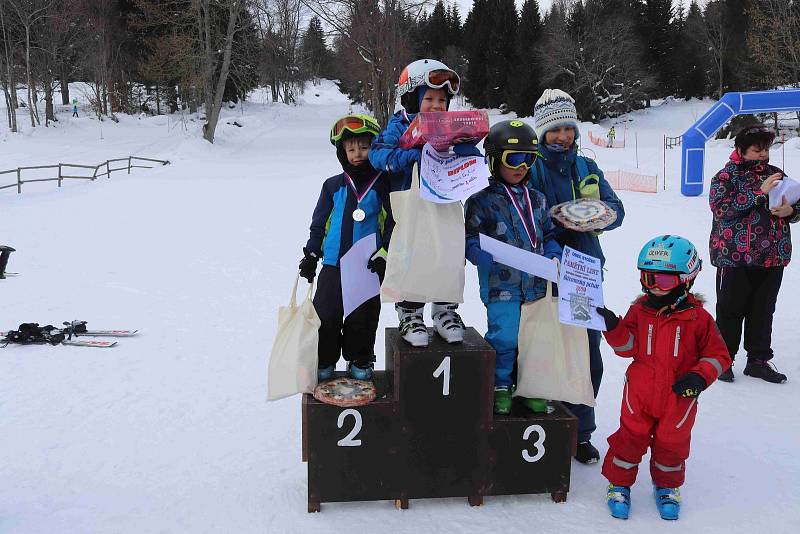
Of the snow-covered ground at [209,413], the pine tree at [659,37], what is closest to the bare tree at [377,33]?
the snow-covered ground at [209,413]

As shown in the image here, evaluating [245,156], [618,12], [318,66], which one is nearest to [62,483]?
[245,156]

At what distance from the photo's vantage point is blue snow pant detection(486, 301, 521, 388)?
316 cm

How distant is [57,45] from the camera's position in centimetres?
3312

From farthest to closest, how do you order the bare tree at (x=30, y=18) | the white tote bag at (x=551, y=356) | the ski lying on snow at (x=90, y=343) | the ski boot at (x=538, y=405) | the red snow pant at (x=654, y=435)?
the bare tree at (x=30, y=18)
the ski lying on snow at (x=90, y=343)
the ski boot at (x=538, y=405)
the white tote bag at (x=551, y=356)
the red snow pant at (x=654, y=435)

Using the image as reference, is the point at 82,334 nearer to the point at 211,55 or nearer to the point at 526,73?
the point at 211,55

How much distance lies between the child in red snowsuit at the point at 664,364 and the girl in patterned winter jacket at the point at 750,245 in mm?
2069

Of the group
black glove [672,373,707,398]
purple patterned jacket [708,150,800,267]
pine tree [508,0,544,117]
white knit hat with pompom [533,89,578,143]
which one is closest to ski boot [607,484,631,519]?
black glove [672,373,707,398]

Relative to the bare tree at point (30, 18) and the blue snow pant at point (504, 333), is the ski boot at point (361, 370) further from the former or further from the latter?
the bare tree at point (30, 18)

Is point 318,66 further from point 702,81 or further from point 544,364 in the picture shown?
point 544,364

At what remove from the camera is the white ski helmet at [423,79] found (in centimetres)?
312

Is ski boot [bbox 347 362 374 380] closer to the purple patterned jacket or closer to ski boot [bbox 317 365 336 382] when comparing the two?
ski boot [bbox 317 365 336 382]

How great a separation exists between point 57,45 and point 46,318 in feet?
106

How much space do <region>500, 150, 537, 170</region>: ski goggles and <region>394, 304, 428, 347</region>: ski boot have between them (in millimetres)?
871

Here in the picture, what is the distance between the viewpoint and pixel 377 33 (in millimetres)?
30188
